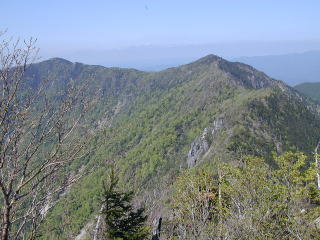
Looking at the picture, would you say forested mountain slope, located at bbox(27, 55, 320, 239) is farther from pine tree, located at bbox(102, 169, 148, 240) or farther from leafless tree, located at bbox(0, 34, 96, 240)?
leafless tree, located at bbox(0, 34, 96, 240)

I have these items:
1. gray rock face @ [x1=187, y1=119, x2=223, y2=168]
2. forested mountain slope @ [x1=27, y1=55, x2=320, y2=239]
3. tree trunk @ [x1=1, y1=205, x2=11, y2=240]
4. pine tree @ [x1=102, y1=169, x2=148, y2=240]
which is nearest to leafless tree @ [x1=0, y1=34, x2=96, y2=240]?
tree trunk @ [x1=1, y1=205, x2=11, y2=240]

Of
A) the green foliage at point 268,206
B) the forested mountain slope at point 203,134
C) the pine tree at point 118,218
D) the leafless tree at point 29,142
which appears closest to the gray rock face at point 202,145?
the forested mountain slope at point 203,134

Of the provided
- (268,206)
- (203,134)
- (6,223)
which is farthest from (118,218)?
(203,134)

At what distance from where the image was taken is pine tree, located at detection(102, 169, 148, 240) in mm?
17438

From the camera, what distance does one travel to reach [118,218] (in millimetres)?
18250

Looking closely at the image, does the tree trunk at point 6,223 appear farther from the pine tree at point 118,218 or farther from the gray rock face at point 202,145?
the gray rock face at point 202,145

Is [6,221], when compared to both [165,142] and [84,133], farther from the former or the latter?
[165,142]

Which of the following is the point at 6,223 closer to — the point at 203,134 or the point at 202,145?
the point at 202,145

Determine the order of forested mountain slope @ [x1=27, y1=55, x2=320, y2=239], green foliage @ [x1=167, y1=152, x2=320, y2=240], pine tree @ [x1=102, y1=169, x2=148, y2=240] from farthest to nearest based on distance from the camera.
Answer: forested mountain slope @ [x1=27, y1=55, x2=320, y2=239] < pine tree @ [x1=102, y1=169, x2=148, y2=240] < green foliage @ [x1=167, y1=152, x2=320, y2=240]

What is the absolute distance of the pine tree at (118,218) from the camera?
17.4m

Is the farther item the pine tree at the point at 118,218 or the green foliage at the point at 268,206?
the pine tree at the point at 118,218

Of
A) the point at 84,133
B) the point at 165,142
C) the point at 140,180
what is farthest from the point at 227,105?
the point at 84,133

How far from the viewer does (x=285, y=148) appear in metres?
105

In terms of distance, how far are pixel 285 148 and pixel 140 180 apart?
52807 millimetres
